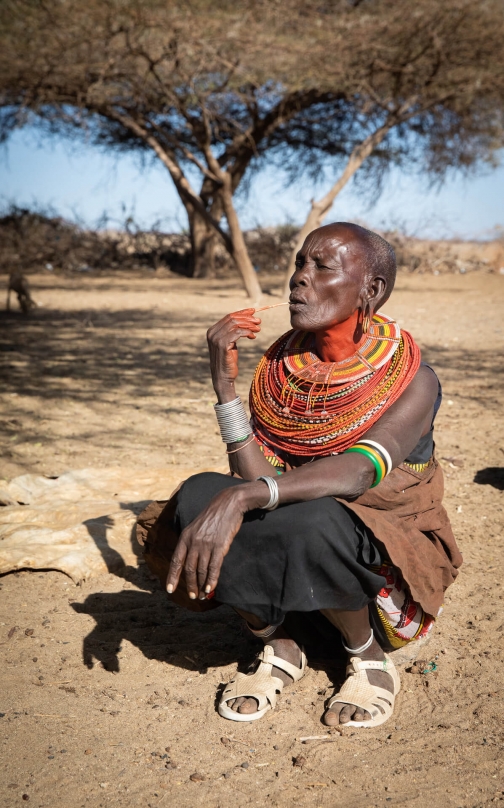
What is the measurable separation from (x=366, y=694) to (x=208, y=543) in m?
0.77

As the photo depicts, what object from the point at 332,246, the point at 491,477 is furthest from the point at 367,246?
the point at 491,477

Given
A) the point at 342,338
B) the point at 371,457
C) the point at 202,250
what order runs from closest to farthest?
the point at 371,457
the point at 342,338
the point at 202,250

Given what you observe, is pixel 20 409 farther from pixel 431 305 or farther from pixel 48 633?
pixel 431 305

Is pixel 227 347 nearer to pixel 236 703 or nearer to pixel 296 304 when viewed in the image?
pixel 296 304

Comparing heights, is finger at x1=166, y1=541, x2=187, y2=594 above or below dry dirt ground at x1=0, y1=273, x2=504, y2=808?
above

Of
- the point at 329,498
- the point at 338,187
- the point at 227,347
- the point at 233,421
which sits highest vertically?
the point at 338,187

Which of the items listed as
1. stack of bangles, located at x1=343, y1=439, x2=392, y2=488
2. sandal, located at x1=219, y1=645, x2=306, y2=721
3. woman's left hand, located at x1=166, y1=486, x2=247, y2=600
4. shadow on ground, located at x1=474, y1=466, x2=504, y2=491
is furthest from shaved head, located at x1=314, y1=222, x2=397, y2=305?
shadow on ground, located at x1=474, y1=466, x2=504, y2=491

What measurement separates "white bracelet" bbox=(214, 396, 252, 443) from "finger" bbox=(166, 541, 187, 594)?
20.2 inches

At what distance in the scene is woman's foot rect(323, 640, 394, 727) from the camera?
7.27 ft

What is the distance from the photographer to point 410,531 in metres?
2.32

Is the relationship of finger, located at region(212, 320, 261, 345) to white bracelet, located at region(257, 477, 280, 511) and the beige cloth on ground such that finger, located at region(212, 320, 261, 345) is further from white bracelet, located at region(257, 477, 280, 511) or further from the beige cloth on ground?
the beige cloth on ground

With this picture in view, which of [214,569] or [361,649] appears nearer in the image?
[214,569]

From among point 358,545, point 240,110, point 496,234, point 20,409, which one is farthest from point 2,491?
point 496,234

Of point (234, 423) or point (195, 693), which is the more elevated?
point (234, 423)
